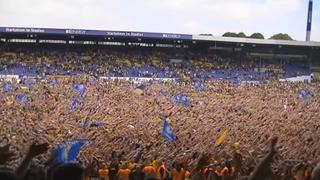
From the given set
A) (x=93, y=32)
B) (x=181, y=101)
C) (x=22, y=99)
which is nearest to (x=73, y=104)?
(x=22, y=99)

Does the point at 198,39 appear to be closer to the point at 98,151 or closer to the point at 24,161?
the point at 98,151

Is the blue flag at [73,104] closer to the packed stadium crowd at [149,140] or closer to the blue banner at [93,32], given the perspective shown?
the packed stadium crowd at [149,140]

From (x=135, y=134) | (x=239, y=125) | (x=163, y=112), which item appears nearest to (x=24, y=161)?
(x=135, y=134)

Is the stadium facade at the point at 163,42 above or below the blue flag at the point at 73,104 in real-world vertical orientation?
above

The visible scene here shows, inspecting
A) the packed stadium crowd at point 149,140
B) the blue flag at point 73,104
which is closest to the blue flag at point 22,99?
the packed stadium crowd at point 149,140

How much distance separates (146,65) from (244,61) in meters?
8.78

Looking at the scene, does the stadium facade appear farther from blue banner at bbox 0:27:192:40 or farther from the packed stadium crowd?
the packed stadium crowd

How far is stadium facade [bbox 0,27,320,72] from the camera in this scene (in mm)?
45969

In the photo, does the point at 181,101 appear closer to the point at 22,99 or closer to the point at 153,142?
the point at 22,99

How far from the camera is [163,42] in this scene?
49938mm

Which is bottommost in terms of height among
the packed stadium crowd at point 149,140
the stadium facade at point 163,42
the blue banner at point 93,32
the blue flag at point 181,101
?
the blue flag at point 181,101

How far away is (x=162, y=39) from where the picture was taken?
4834 centimetres

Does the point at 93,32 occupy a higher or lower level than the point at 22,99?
higher

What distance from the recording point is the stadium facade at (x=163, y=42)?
4597 centimetres
